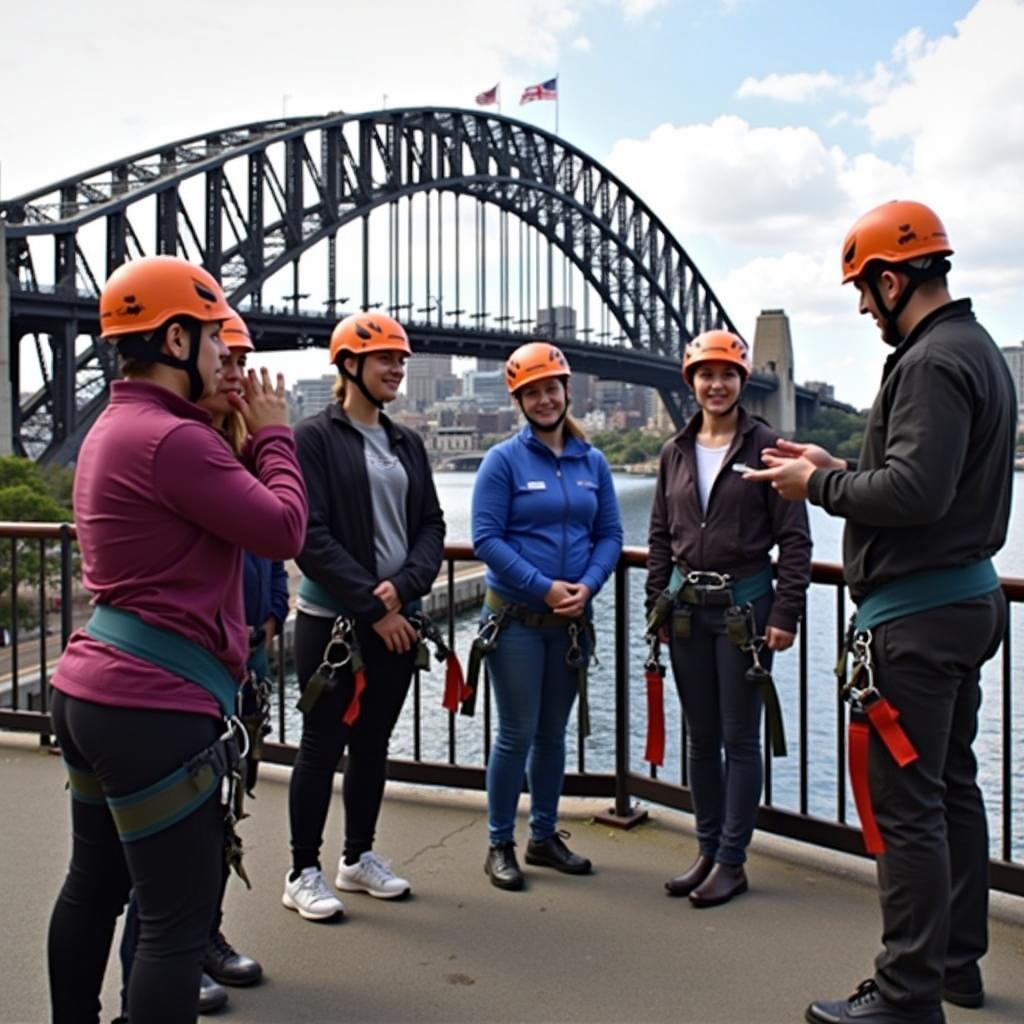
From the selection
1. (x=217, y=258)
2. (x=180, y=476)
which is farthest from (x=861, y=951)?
(x=217, y=258)

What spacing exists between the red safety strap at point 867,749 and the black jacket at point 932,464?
281 millimetres

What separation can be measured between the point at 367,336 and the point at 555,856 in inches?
66.1

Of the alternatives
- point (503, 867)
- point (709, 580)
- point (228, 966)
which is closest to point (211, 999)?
point (228, 966)

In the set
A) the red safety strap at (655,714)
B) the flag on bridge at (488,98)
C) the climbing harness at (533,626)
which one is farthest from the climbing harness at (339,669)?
the flag on bridge at (488,98)

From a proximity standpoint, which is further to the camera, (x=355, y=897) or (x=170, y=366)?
(x=355, y=897)

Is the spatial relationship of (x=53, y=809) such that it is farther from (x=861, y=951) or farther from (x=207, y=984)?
(x=861, y=951)

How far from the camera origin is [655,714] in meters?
3.67

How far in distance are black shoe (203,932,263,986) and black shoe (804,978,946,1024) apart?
131 centimetres

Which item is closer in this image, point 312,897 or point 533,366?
point 312,897

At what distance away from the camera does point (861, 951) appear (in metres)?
3.02

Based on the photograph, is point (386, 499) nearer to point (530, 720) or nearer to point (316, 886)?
point (530, 720)

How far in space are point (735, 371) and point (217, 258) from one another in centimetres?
4290

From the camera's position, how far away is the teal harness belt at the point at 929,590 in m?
2.53

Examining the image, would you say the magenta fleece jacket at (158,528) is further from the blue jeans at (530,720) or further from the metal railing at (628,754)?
the metal railing at (628,754)
